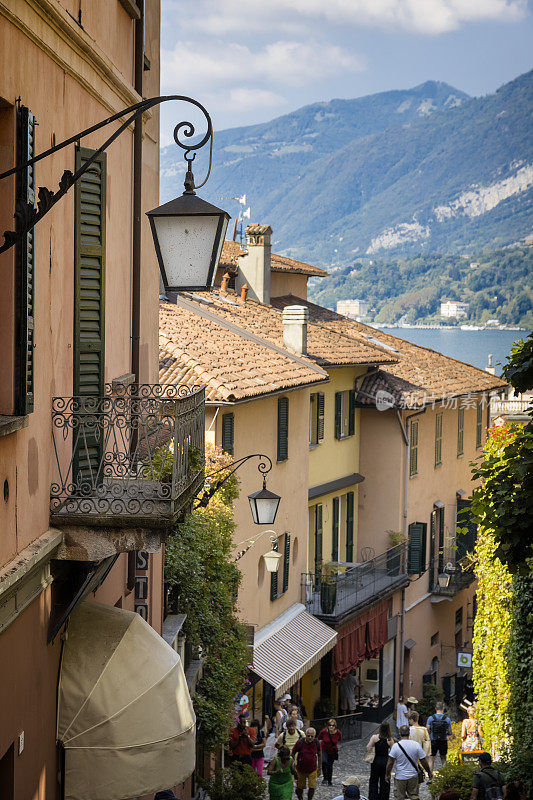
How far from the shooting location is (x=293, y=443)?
24.1m

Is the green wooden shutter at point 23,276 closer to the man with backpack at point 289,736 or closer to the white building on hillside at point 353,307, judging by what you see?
the man with backpack at point 289,736

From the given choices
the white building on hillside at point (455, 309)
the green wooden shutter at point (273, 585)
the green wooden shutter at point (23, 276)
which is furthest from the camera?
the white building on hillside at point (455, 309)

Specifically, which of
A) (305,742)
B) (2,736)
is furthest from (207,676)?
(2,736)

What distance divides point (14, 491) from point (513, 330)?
4815 inches

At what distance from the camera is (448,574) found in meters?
33.9

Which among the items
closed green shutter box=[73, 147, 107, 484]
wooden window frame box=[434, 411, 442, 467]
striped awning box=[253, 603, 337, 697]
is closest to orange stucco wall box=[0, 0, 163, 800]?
closed green shutter box=[73, 147, 107, 484]

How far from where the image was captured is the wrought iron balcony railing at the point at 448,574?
3372 centimetres

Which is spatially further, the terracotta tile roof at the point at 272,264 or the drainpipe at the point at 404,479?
the terracotta tile roof at the point at 272,264

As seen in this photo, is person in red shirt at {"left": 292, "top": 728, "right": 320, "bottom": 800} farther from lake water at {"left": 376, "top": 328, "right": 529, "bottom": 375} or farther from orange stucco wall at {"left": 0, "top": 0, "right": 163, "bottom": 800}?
lake water at {"left": 376, "top": 328, "right": 529, "bottom": 375}

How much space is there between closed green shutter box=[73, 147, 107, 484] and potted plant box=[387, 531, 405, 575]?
892 inches

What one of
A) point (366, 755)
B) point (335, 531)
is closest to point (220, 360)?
point (366, 755)

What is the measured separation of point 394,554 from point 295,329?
26.6 ft

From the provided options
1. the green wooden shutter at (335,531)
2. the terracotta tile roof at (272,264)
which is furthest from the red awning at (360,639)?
the terracotta tile roof at (272,264)

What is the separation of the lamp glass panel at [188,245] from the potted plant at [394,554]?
2438 centimetres
